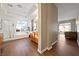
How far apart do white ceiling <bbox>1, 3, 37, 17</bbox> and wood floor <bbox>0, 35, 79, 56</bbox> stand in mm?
570

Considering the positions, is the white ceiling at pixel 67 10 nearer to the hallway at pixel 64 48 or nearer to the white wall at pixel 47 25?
the white wall at pixel 47 25

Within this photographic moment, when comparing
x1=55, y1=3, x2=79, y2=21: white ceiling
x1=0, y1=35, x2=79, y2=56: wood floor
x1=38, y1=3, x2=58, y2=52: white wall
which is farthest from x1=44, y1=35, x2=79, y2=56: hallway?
x1=55, y1=3, x2=79, y2=21: white ceiling

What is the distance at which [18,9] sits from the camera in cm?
189

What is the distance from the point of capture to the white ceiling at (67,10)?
6.00 feet

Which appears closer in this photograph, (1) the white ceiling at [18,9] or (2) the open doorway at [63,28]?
(1) the white ceiling at [18,9]

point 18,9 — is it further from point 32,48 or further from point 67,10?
point 67,10

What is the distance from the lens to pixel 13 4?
1827mm

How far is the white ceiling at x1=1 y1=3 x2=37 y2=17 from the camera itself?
5.95 ft

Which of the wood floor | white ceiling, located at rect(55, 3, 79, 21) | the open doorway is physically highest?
white ceiling, located at rect(55, 3, 79, 21)

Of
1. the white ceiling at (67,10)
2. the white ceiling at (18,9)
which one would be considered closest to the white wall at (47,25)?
the white ceiling at (67,10)

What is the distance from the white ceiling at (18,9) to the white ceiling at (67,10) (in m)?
0.55

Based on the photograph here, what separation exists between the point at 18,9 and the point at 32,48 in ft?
2.89

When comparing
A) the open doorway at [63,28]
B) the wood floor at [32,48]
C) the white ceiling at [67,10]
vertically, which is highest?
the white ceiling at [67,10]

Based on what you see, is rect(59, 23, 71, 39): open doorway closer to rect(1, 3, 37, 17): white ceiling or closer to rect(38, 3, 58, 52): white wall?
rect(38, 3, 58, 52): white wall
